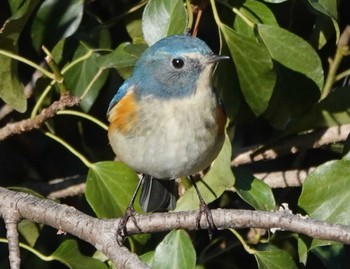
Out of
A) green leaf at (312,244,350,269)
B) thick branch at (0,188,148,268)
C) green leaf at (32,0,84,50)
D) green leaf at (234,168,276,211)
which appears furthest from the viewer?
green leaf at (312,244,350,269)

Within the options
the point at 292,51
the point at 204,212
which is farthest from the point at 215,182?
the point at 292,51

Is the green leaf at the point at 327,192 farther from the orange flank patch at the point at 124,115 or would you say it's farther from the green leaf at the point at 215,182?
the orange flank patch at the point at 124,115

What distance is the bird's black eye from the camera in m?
4.02

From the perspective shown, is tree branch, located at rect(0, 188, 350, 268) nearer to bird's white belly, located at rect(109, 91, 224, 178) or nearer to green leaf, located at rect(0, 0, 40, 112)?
bird's white belly, located at rect(109, 91, 224, 178)

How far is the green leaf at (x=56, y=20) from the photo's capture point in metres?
4.15

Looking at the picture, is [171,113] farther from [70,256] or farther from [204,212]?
[70,256]

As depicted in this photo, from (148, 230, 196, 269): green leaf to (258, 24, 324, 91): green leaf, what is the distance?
83cm

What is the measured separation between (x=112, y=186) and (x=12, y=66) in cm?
67

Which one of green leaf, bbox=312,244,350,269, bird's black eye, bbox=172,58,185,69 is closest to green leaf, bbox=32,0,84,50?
bird's black eye, bbox=172,58,185,69

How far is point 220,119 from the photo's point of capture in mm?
3977

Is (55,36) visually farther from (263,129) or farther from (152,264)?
(263,129)

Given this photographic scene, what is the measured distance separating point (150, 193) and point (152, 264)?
76 centimetres

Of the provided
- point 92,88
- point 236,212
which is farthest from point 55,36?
point 236,212

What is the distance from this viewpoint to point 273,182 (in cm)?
449
